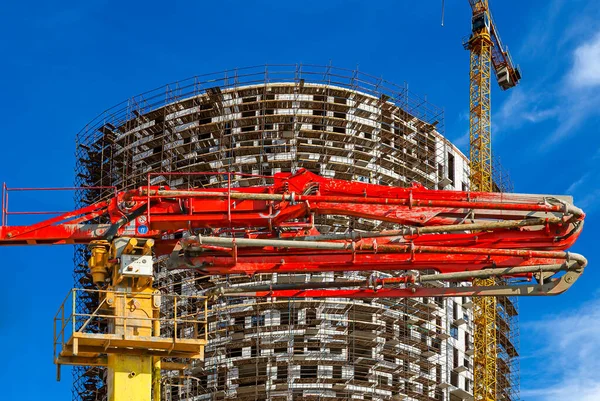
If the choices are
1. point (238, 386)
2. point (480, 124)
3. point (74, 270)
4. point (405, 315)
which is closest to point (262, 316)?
point (238, 386)

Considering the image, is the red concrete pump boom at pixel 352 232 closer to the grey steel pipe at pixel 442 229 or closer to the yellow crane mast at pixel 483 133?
the grey steel pipe at pixel 442 229

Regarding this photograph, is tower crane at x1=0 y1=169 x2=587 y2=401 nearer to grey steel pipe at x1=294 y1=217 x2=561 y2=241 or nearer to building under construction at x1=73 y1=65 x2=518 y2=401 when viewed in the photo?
grey steel pipe at x1=294 y1=217 x2=561 y2=241

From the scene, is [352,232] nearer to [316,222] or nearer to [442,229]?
[442,229]

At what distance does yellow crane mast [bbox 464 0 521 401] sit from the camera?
86.2 metres

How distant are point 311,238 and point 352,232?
127 cm

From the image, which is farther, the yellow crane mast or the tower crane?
the yellow crane mast

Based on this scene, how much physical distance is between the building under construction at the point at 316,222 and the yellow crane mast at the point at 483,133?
1.01 m

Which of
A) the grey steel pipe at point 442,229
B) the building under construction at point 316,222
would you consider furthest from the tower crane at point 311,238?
the building under construction at point 316,222

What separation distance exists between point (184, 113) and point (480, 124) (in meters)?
26.2

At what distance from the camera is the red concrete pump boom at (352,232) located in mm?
35250

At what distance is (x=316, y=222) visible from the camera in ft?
251

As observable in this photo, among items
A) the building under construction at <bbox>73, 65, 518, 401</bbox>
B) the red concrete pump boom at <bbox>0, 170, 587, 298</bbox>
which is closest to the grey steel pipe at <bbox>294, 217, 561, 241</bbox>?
the red concrete pump boom at <bbox>0, 170, 587, 298</bbox>

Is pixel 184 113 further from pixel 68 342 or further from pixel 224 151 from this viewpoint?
pixel 68 342

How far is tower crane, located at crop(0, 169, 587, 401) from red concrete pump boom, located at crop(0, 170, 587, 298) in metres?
0.03
